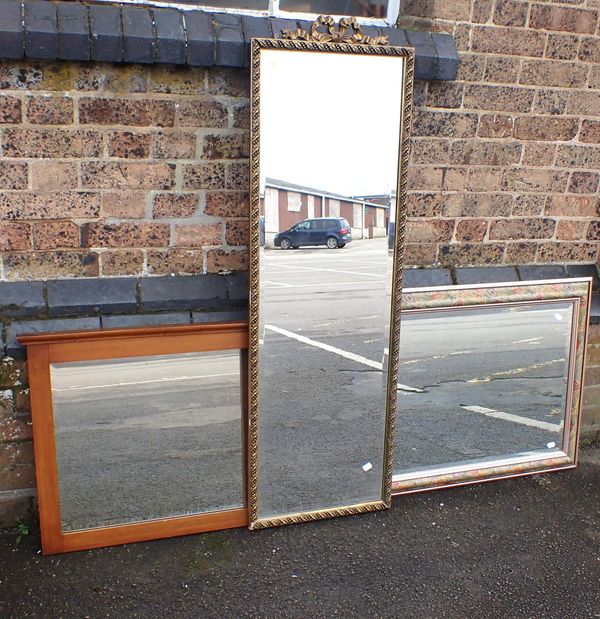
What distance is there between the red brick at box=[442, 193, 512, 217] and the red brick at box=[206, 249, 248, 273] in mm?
1315

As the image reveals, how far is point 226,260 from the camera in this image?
3338 mm

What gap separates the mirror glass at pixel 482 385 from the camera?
12.3ft

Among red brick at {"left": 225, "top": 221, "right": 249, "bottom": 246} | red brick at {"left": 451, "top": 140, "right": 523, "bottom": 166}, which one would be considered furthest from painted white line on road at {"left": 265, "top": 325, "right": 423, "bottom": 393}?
red brick at {"left": 451, "top": 140, "right": 523, "bottom": 166}

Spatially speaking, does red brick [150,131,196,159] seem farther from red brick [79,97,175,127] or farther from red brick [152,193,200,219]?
red brick [152,193,200,219]

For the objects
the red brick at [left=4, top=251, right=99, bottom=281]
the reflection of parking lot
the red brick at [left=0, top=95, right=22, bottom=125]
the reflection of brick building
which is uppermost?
the red brick at [left=0, top=95, right=22, bottom=125]

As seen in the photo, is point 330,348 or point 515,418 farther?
point 515,418

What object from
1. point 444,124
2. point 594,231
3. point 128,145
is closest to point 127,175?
point 128,145

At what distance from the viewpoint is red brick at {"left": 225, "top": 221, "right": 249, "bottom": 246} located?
3.29 m

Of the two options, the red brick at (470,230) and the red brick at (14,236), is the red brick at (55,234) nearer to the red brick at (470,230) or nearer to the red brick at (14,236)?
the red brick at (14,236)

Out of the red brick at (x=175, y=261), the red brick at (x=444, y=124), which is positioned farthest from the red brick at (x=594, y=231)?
the red brick at (x=175, y=261)

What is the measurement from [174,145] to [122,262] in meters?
0.68

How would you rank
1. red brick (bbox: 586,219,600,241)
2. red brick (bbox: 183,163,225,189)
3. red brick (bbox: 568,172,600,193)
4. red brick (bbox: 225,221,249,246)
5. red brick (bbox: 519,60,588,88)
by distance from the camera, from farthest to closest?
red brick (bbox: 586,219,600,241), red brick (bbox: 568,172,600,193), red brick (bbox: 519,60,588,88), red brick (bbox: 225,221,249,246), red brick (bbox: 183,163,225,189)

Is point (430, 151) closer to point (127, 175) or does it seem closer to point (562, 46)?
point (562, 46)

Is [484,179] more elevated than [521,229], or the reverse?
[484,179]
